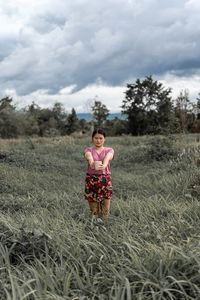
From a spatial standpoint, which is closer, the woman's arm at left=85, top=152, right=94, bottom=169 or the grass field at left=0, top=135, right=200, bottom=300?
the grass field at left=0, top=135, right=200, bottom=300

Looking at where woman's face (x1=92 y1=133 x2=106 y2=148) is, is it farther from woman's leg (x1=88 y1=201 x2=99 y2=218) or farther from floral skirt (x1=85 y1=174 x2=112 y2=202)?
woman's leg (x1=88 y1=201 x2=99 y2=218)

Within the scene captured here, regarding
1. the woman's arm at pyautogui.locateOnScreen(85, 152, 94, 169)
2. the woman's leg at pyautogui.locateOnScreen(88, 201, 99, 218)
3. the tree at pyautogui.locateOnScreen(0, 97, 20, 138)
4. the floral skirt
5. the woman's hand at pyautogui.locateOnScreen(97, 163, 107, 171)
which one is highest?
the tree at pyautogui.locateOnScreen(0, 97, 20, 138)

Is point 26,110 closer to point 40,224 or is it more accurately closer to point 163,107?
point 163,107

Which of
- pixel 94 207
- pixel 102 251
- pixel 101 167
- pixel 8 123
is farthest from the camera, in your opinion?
pixel 8 123

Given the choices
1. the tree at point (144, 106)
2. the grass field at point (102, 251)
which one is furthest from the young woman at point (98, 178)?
the tree at point (144, 106)

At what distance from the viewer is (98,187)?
371cm

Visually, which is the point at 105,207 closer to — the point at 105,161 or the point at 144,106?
the point at 105,161

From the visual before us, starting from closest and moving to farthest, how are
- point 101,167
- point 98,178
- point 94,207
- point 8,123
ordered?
point 101,167 < point 98,178 < point 94,207 < point 8,123

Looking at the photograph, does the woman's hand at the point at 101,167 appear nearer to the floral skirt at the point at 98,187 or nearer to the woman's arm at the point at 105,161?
the woman's arm at the point at 105,161

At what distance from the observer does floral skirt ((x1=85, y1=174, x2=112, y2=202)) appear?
12.1 ft

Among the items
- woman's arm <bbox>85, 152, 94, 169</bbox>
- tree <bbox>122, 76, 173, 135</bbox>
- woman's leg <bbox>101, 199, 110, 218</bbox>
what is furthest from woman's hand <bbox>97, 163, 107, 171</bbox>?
tree <bbox>122, 76, 173, 135</bbox>

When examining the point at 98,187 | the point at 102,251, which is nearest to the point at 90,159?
the point at 98,187

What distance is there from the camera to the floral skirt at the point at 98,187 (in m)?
3.70

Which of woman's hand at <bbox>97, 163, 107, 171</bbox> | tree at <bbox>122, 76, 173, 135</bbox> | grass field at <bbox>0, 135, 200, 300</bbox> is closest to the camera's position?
grass field at <bbox>0, 135, 200, 300</bbox>
